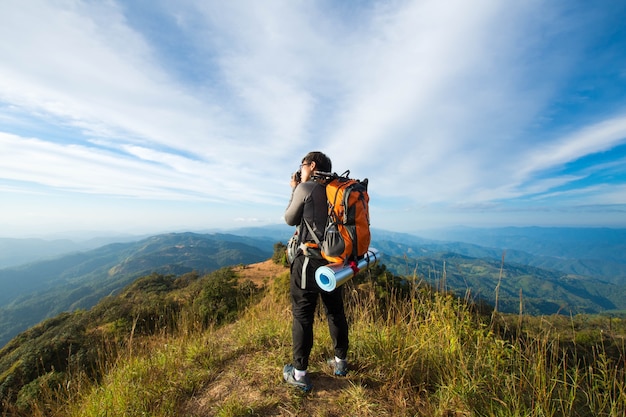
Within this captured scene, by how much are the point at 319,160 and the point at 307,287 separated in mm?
1397

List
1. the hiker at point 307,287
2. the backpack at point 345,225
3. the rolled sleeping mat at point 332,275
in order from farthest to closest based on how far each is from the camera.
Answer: the hiker at point 307,287 → the backpack at point 345,225 → the rolled sleeping mat at point 332,275

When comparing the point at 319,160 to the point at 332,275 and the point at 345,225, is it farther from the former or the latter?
the point at 332,275

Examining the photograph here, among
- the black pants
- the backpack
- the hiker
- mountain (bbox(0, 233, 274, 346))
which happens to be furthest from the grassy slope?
mountain (bbox(0, 233, 274, 346))

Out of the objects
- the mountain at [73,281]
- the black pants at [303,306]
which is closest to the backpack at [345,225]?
the black pants at [303,306]

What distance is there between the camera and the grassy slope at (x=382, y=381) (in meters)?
2.12

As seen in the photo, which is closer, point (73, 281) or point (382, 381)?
point (382, 381)

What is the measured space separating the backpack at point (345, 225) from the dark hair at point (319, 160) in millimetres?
288

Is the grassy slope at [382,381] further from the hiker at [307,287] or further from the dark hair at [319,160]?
the dark hair at [319,160]

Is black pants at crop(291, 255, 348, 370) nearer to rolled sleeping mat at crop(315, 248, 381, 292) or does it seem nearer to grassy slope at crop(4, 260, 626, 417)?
rolled sleeping mat at crop(315, 248, 381, 292)

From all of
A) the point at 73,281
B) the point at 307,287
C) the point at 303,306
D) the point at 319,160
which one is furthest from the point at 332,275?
the point at 73,281

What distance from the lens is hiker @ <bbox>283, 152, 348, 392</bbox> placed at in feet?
8.46

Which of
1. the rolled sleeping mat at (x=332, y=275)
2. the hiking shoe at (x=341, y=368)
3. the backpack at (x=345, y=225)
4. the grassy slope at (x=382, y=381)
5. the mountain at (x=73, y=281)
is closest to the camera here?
the grassy slope at (x=382, y=381)

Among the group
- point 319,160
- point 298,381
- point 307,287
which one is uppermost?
point 319,160

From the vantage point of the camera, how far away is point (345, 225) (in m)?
2.44
